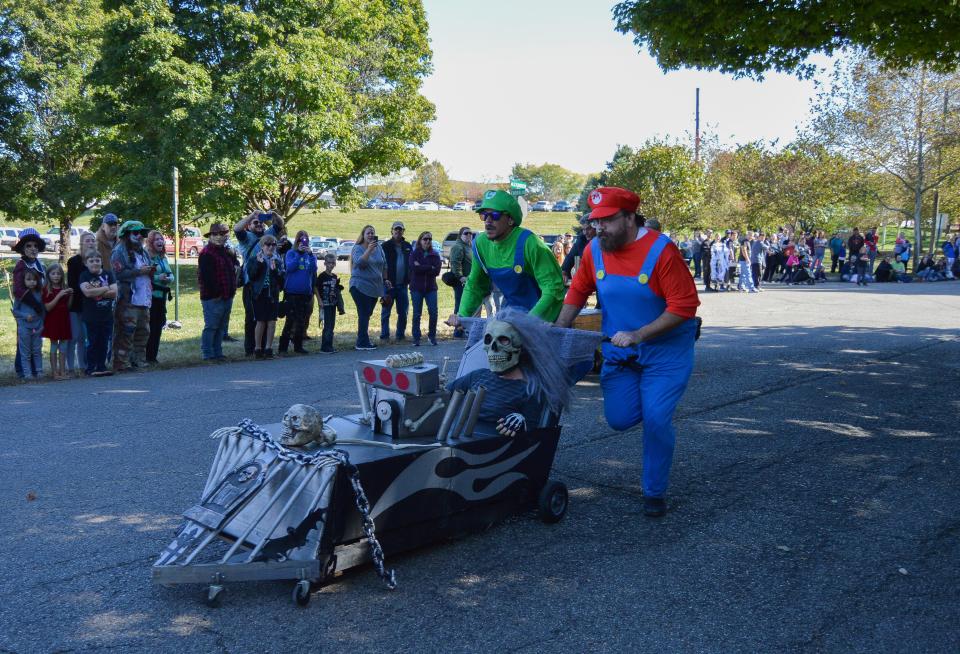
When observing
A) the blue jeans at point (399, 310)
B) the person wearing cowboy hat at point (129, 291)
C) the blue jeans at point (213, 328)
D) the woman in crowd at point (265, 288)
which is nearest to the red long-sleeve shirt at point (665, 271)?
the woman in crowd at point (265, 288)

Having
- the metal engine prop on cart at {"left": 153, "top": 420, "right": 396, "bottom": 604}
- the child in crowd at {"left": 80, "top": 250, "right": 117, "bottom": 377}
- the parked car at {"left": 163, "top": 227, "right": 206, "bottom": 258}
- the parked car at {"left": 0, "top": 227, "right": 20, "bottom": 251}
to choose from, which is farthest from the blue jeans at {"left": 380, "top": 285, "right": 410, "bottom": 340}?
the parked car at {"left": 0, "top": 227, "right": 20, "bottom": 251}

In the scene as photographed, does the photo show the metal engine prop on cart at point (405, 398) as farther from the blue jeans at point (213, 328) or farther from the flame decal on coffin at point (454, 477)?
the blue jeans at point (213, 328)

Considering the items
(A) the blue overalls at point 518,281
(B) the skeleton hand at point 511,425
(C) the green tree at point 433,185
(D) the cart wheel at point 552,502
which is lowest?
(D) the cart wheel at point 552,502

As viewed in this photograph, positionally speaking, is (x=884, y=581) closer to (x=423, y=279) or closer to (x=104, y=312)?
(x=104, y=312)

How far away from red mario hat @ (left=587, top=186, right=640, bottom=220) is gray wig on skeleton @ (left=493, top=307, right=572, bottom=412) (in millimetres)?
787

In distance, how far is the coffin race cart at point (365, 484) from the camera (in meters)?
3.99

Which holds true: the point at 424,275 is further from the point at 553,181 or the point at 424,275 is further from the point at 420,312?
the point at 553,181

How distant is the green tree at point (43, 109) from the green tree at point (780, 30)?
933 inches

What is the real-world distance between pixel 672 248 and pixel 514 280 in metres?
1.39

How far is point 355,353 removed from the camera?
12.7 m

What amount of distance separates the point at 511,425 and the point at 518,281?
60.6 inches

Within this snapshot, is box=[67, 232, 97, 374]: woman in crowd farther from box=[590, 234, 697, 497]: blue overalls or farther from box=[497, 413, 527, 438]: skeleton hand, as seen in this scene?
box=[590, 234, 697, 497]: blue overalls

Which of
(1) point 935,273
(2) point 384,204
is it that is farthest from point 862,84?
(2) point 384,204

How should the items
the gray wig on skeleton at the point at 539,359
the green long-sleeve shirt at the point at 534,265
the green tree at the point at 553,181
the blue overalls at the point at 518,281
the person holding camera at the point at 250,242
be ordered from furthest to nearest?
the green tree at the point at 553,181, the person holding camera at the point at 250,242, the blue overalls at the point at 518,281, the green long-sleeve shirt at the point at 534,265, the gray wig on skeleton at the point at 539,359
